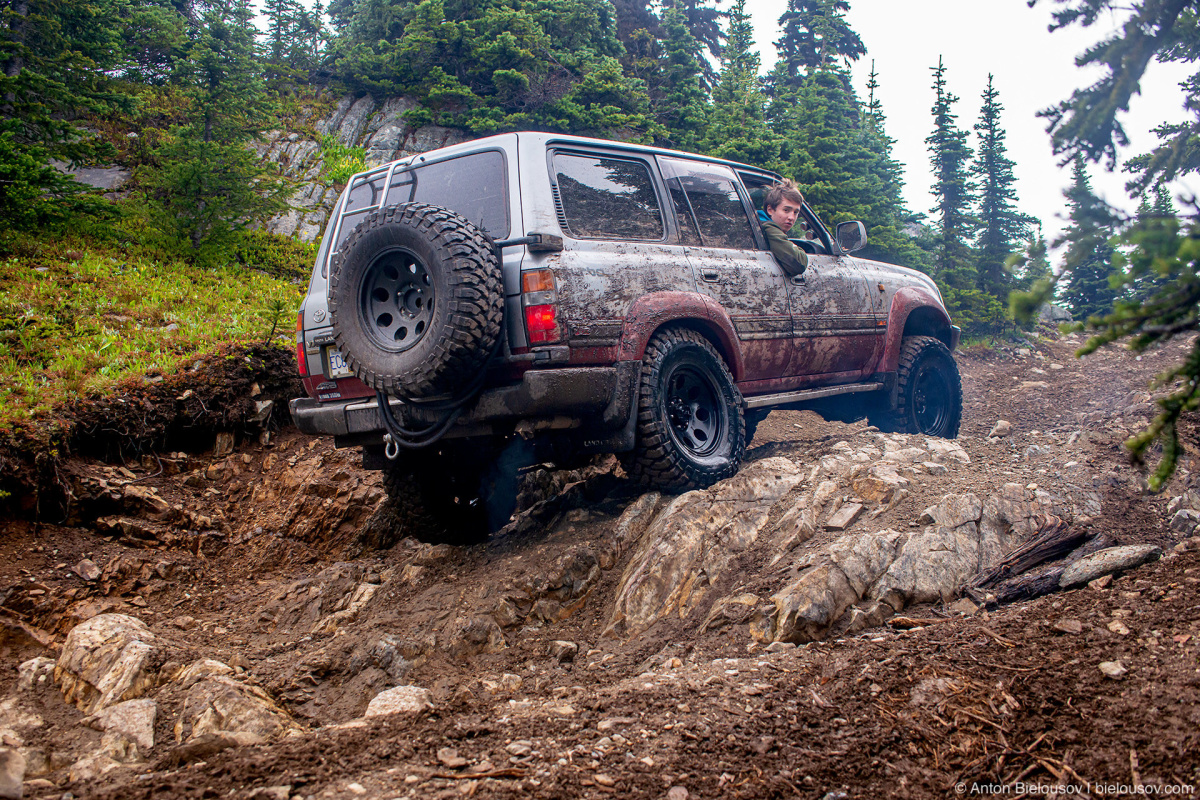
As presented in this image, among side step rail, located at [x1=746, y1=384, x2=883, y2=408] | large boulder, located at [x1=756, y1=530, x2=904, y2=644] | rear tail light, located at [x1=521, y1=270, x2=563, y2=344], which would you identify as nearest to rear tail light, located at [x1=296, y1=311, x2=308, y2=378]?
rear tail light, located at [x1=521, y1=270, x2=563, y2=344]

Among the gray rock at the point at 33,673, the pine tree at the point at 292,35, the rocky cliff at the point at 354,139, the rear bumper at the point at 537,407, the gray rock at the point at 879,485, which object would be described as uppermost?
the pine tree at the point at 292,35

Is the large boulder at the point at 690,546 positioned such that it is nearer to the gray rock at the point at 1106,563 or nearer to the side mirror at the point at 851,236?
the gray rock at the point at 1106,563

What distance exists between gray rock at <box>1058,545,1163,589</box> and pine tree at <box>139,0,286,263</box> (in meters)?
11.1

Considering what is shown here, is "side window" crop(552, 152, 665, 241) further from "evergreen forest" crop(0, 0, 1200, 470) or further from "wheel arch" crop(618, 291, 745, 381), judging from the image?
"evergreen forest" crop(0, 0, 1200, 470)

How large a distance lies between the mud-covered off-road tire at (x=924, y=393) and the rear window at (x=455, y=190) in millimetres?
4067

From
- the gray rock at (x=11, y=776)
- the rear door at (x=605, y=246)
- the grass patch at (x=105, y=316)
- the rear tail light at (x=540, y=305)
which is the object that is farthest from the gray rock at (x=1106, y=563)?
the grass patch at (x=105, y=316)

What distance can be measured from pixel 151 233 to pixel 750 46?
30.7 meters

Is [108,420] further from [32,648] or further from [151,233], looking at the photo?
[151,233]

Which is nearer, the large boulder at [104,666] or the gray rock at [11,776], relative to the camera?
the gray rock at [11,776]

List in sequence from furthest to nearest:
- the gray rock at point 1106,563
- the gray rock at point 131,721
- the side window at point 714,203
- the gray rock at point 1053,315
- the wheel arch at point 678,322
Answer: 1. the gray rock at point 1053,315
2. the side window at point 714,203
3. the wheel arch at point 678,322
4. the gray rock at point 1106,563
5. the gray rock at point 131,721

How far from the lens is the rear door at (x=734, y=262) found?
15.9 ft

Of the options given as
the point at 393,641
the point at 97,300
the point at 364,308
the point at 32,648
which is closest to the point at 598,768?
the point at 393,641

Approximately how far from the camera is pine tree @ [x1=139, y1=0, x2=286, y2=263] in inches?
406

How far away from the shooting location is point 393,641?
3.63m
